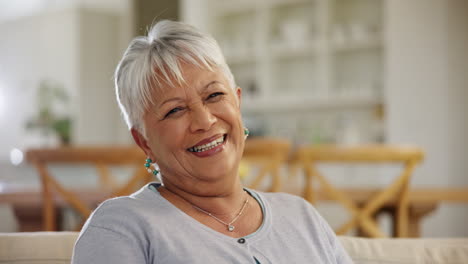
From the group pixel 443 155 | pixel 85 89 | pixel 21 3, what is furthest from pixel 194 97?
pixel 21 3

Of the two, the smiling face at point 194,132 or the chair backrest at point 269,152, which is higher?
the smiling face at point 194,132

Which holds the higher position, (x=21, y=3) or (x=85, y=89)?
(x=21, y=3)

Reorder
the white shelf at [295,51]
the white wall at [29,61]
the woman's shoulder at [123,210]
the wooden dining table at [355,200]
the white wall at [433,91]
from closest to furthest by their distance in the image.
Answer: the woman's shoulder at [123,210], the wooden dining table at [355,200], the white wall at [433,91], the white shelf at [295,51], the white wall at [29,61]

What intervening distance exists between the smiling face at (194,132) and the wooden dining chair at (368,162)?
130cm

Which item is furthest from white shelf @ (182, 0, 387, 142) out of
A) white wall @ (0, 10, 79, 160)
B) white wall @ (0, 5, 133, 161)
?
white wall @ (0, 10, 79, 160)

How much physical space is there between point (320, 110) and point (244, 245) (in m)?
4.29

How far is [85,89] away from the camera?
745 cm

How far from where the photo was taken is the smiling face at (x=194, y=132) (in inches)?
39.1

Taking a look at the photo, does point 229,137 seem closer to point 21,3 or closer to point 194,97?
point 194,97

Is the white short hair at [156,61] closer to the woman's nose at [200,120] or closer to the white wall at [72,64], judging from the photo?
the woman's nose at [200,120]

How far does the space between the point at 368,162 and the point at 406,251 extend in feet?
4.08

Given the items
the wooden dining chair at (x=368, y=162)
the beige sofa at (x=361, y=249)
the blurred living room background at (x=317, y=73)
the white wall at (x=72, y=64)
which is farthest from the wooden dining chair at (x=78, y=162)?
the white wall at (x=72, y=64)

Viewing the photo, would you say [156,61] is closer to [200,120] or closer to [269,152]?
[200,120]

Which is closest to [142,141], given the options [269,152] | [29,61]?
Result: [269,152]
